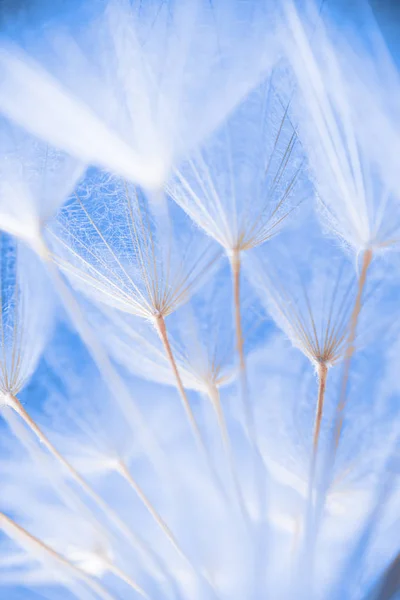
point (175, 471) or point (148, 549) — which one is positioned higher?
point (175, 471)

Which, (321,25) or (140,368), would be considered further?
(140,368)

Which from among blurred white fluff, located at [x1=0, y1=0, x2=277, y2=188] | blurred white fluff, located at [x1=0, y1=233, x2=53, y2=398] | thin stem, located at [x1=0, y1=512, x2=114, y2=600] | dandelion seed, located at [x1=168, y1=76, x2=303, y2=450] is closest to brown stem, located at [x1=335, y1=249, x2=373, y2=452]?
dandelion seed, located at [x1=168, y1=76, x2=303, y2=450]

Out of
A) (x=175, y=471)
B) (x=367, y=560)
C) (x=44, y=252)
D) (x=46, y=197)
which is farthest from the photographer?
(x=175, y=471)

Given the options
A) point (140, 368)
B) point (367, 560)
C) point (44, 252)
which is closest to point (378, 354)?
point (367, 560)

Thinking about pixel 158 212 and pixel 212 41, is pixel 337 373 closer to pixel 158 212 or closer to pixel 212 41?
pixel 158 212

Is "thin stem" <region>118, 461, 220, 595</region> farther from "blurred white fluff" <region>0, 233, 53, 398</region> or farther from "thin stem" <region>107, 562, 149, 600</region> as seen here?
"blurred white fluff" <region>0, 233, 53, 398</region>

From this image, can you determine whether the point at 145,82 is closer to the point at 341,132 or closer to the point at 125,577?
the point at 341,132
